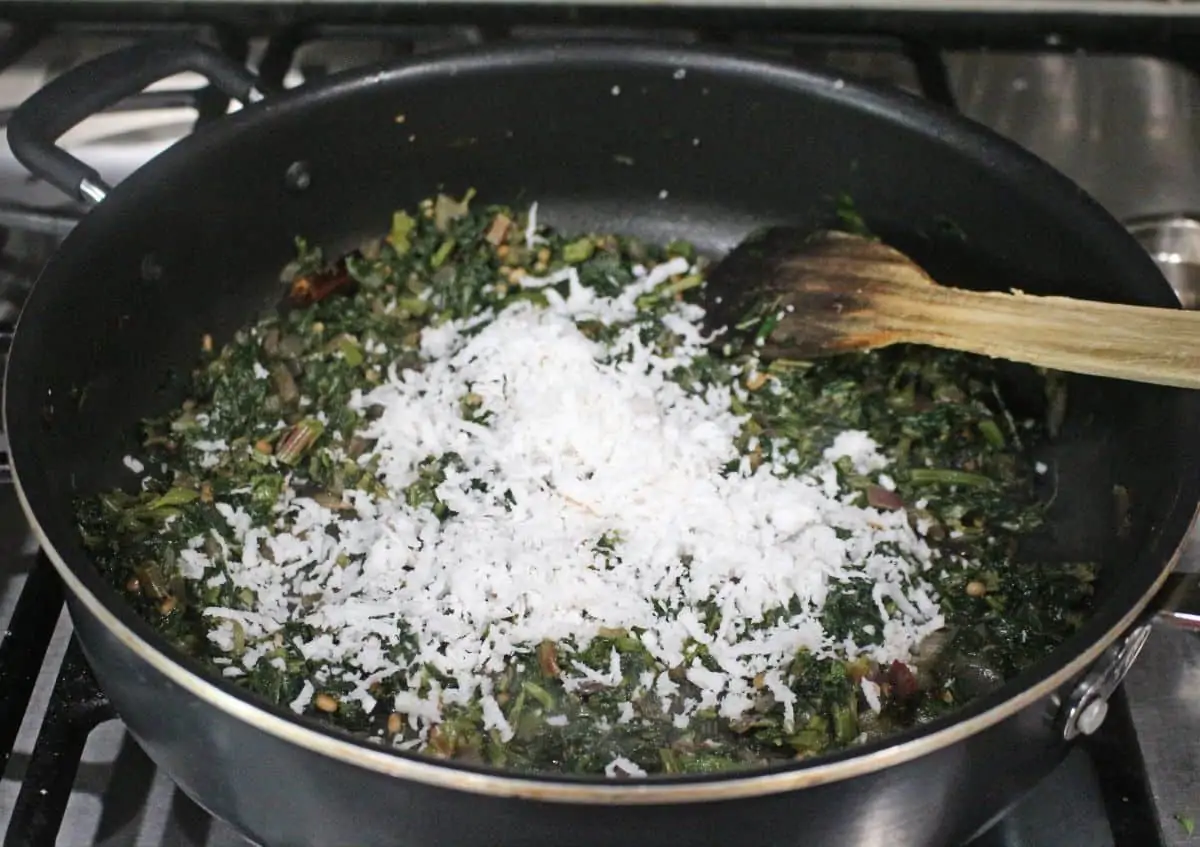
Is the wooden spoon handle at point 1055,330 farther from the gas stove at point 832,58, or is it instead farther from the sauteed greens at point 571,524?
the gas stove at point 832,58

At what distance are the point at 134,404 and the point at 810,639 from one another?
863 mm

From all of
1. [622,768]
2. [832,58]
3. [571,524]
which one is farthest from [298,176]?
[622,768]

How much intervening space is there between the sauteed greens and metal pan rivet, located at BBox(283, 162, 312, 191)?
0.12 metres

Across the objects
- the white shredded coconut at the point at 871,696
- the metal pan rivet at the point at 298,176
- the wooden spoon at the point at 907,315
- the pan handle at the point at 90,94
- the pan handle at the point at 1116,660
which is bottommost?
the white shredded coconut at the point at 871,696

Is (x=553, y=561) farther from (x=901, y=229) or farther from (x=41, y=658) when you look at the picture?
(x=901, y=229)

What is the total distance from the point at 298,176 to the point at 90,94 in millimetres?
273

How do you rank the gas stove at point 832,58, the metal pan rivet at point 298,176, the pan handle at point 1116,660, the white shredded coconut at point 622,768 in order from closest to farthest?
the pan handle at point 1116,660 → the white shredded coconut at point 622,768 → the metal pan rivet at point 298,176 → the gas stove at point 832,58

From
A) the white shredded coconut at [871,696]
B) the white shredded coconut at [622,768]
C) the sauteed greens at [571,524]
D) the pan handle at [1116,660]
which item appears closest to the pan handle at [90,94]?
the sauteed greens at [571,524]

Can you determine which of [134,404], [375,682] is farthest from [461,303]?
[375,682]

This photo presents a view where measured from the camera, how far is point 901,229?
160 centimetres

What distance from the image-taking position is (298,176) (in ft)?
→ 5.04

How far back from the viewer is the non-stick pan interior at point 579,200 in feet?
4.18

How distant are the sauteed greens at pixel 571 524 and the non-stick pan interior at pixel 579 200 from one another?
6 centimetres

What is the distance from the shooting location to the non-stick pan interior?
1.28 metres
